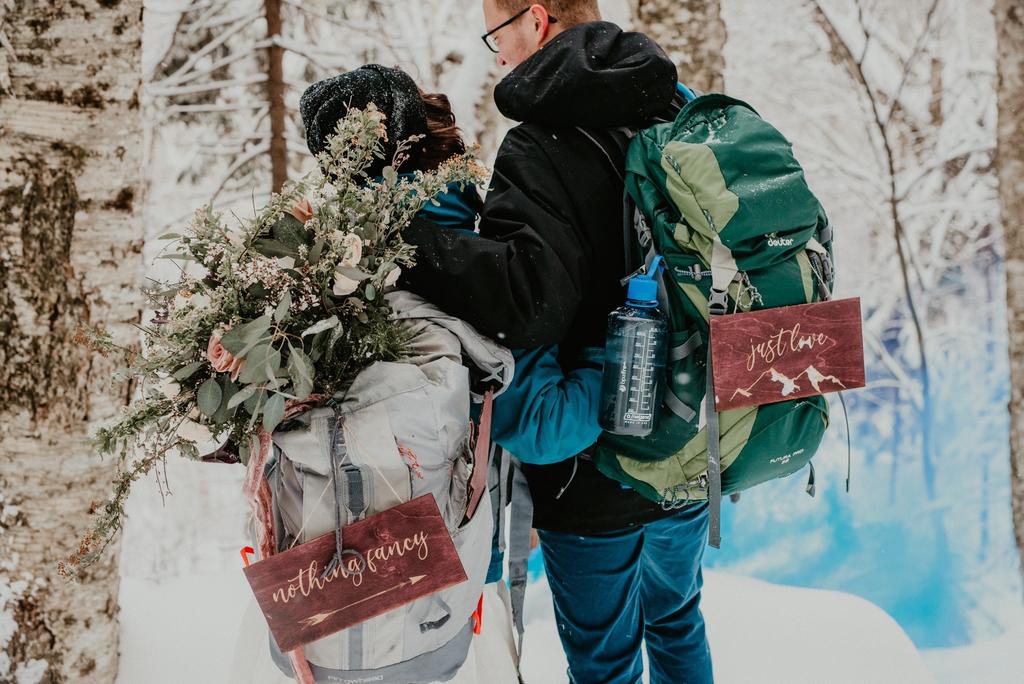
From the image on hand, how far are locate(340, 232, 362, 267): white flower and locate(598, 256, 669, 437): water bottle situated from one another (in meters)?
0.57

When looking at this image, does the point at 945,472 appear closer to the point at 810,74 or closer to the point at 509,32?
the point at 810,74

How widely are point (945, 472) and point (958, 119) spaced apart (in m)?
4.21

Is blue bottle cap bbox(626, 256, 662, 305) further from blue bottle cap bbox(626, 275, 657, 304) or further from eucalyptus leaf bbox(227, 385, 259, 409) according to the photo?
eucalyptus leaf bbox(227, 385, 259, 409)

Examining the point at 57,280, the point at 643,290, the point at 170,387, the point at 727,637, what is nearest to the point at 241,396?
the point at 170,387

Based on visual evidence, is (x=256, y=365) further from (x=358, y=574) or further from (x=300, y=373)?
(x=358, y=574)

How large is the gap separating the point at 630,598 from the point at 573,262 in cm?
91

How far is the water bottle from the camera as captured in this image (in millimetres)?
1522

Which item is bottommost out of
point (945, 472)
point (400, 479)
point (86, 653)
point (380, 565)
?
point (945, 472)

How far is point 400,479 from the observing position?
1.31m

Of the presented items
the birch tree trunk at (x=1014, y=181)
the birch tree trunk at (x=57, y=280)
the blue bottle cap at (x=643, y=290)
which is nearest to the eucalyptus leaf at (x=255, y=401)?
the blue bottle cap at (x=643, y=290)

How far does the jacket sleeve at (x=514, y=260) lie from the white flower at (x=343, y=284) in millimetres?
211

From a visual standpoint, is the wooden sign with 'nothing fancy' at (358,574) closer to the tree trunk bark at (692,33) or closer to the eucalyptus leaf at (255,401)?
the eucalyptus leaf at (255,401)

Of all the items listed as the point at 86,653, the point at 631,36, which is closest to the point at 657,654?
the point at 631,36

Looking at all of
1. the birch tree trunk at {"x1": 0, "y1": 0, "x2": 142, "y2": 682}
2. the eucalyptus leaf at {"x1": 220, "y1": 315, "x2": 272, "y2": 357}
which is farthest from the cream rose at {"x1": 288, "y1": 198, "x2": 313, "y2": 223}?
the birch tree trunk at {"x1": 0, "y1": 0, "x2": 142, "y2": 682}
